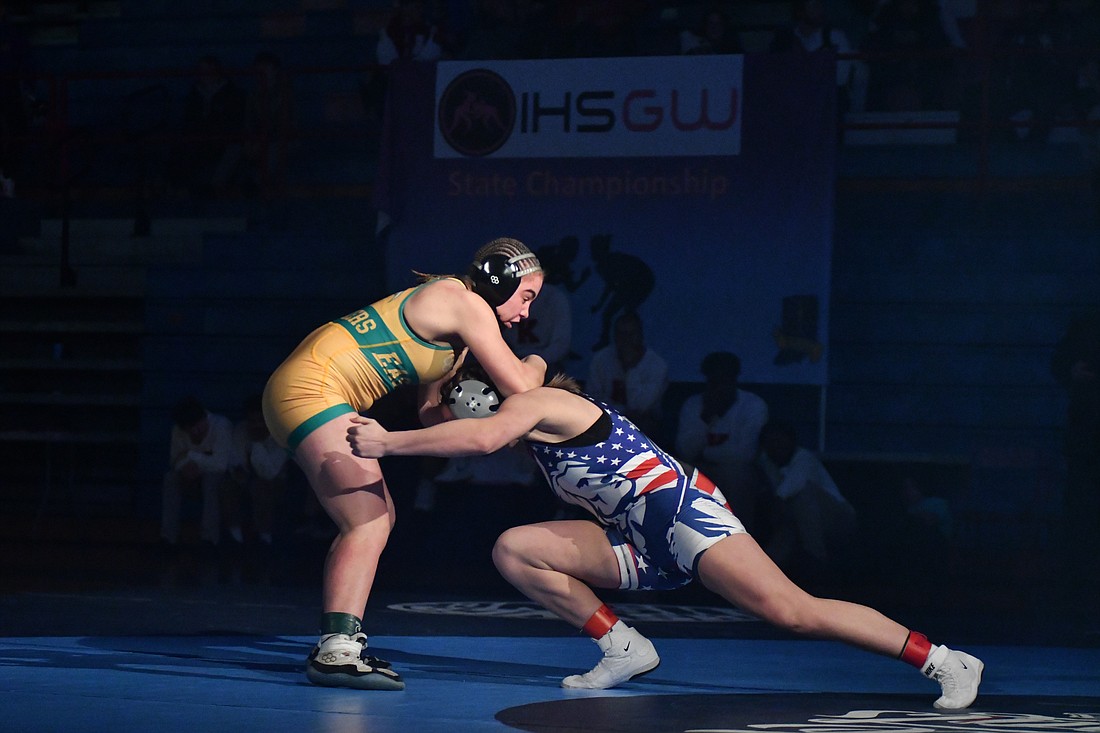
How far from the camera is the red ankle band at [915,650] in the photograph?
453cm

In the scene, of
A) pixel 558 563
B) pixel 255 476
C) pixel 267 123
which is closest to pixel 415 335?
pixel 558 563

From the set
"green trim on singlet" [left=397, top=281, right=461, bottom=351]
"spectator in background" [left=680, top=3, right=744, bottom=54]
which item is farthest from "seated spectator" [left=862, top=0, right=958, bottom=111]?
"green trim on singlet" [left=397, top=281, right=461, bottom=351]

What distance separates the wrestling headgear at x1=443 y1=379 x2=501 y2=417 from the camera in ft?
15.5

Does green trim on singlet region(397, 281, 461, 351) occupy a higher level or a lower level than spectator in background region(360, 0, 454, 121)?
lower

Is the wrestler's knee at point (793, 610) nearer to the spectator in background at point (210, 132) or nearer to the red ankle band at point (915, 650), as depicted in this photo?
the red ankle band at point (915, 650)

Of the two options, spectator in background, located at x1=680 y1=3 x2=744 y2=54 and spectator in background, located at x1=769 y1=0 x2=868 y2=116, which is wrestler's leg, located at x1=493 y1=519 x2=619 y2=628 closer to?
spectator in background, located at x1=680 y1=3 x2=744 y2=54

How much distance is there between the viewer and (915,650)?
4.53 m

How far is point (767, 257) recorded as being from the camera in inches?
364

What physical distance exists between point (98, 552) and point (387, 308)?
5.35 m

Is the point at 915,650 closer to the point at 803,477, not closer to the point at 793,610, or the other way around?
the point at 793,610

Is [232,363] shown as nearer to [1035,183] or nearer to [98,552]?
[98,552]

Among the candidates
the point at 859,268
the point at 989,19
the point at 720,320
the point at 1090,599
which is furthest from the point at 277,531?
the point at 989,19

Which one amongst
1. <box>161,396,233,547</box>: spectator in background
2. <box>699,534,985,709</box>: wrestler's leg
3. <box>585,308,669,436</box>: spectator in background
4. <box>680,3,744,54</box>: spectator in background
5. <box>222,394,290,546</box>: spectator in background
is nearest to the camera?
<box>699,534,985,709</box>: wrestler's leg

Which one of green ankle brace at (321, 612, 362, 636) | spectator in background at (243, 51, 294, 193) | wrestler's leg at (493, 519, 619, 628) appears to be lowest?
green ankle brace at (321, 612, 362, 636)
